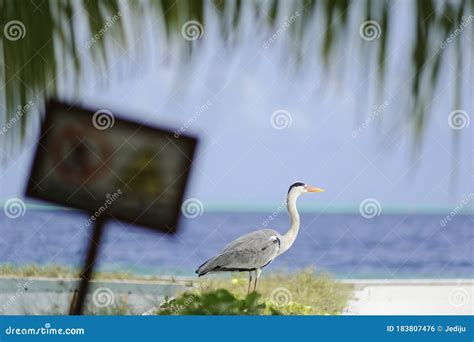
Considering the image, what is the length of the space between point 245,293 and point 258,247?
0.88ft

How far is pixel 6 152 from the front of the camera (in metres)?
3.99

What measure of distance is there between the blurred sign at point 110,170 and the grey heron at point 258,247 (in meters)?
0.28

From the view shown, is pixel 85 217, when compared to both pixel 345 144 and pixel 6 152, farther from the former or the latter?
pixel 345 144

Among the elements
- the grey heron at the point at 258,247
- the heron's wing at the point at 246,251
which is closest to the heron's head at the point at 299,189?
the grey heron at the point at 258,247

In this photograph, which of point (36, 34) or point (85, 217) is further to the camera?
point (85, 217)

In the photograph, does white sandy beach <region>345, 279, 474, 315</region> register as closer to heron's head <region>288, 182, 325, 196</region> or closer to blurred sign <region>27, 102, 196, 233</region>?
heron's head <region>288, 182, 325, 196</region>

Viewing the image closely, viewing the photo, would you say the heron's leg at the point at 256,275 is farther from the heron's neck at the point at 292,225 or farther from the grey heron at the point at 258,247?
the heron's neck at the point at 292,225

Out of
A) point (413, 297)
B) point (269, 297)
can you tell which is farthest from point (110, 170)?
point (413, 297)

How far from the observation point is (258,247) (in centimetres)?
416

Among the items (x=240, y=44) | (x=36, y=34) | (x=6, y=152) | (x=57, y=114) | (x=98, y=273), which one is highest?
(x=240, y=44)

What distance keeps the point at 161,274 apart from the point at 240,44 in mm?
1173

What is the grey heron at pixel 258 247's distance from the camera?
414cm

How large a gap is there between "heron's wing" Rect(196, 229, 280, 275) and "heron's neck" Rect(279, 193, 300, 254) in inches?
1.4
